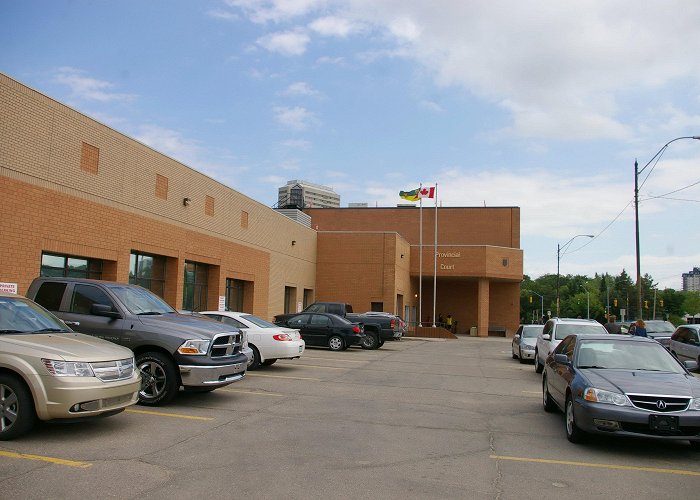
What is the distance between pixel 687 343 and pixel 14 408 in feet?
68.1

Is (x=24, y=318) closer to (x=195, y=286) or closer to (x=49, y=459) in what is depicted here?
(x=49, y=459)

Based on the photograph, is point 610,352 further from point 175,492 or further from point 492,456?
point 175,492

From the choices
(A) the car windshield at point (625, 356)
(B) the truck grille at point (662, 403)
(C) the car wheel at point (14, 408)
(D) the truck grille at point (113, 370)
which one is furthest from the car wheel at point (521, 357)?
(C) the car wheel at point (14, 408)

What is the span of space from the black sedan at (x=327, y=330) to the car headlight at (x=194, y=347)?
1341 centimetres

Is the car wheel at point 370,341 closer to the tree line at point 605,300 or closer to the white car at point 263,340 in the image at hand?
the white car at point 263,340

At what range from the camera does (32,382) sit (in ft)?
22.5

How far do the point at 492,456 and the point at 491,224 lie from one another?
175 ft

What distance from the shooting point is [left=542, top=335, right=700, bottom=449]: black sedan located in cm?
732

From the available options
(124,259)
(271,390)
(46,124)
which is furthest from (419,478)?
(124,259)

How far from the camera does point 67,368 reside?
7004 millimetres

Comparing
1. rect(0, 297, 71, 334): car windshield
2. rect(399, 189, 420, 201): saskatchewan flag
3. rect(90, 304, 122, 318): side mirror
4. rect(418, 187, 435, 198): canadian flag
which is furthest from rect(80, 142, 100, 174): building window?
rect(399, 189, 420, 201): saskatchewan flag

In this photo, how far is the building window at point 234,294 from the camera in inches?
1184

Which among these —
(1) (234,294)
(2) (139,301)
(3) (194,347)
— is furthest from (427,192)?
(3) (194,347)

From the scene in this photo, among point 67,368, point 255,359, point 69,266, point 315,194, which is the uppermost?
point 315,194
